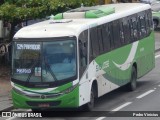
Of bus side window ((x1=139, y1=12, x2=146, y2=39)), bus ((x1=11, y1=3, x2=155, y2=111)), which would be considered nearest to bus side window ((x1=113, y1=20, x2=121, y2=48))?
bus ((x1=11, y1=3, x2=155, y2=111))

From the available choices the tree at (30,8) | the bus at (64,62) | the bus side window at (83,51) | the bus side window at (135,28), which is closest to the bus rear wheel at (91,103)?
the bus at (64,62)

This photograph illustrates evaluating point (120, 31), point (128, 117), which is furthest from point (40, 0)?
point (128, 117)

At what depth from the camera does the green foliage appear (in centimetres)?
2542

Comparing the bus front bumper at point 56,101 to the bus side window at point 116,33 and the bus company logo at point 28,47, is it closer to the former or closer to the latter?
the bus company logo at point 28,47

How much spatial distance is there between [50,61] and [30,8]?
7059 mm

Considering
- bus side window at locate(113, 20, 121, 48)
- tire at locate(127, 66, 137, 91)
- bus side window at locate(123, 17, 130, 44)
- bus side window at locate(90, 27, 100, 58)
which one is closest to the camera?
bus side window at locate(90, 27, 100, 58)

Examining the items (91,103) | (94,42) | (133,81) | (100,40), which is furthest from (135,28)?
(91,103)

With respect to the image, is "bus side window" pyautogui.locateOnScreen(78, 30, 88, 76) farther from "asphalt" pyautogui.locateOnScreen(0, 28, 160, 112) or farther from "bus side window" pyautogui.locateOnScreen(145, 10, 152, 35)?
"bus side window" pyautogui.locateOnScreen(145, 10, 152, 35)

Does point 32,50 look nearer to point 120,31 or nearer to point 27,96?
point 27,96

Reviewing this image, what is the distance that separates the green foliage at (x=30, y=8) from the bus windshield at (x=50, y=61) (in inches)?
257

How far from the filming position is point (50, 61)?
62.0ft

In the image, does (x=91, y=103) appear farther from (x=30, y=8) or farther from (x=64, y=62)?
(x=30, y=8)

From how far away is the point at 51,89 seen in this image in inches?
739

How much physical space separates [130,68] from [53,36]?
565 centimetres
